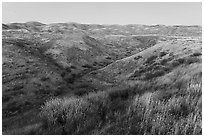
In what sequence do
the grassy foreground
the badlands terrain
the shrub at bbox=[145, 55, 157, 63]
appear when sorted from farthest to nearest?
the shrub at bbox=[145, 55, 157, 63]
the badlands terrain
the grassy foreground

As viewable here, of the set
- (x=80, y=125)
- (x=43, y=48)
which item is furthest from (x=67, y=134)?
(x=43, y=48)

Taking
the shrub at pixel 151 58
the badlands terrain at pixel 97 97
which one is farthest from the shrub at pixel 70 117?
the shrub at pixel 151 58

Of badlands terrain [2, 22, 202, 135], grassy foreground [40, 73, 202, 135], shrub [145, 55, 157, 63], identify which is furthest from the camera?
shrub [145, 55, 157, 63]

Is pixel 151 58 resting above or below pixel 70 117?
below

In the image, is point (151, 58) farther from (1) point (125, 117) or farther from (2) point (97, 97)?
(1) point (125, 117)

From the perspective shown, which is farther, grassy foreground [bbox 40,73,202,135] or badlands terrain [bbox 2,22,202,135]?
badlands terrain [bbox 2,22,202,135]

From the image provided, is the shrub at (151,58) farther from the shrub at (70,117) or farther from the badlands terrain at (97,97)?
the shrub at (70,117)

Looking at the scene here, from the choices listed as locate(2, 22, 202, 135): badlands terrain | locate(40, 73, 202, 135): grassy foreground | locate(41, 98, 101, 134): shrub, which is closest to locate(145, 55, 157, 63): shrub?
locate(2, 22, 202, 135): badlands terrain

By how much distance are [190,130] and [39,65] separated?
24.1 meters

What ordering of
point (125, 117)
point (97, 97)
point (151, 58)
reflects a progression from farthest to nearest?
point (151, 58) < point (97, 97) < point (125, 117)

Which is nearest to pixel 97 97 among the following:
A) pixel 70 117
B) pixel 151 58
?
pixel 70 117

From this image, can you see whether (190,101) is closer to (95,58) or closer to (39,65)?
(39,65)

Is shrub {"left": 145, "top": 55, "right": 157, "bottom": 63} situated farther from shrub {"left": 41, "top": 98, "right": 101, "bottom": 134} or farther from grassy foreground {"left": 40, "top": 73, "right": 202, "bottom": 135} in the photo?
shrub {"left": 41, "top": 98, "right": 101, "bottom": 134}

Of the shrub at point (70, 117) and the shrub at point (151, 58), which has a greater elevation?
the shrub at point (70, 117)
